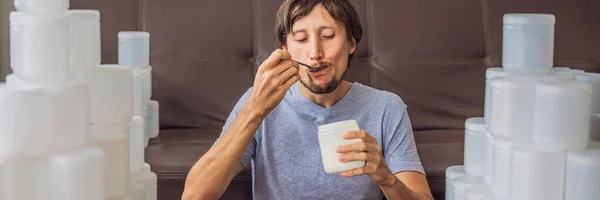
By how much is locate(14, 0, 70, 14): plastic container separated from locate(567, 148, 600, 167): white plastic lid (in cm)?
79

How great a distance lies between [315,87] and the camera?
1.76m

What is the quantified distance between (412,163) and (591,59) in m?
1.09

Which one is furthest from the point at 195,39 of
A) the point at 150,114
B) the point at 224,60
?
A: the point at 150,114

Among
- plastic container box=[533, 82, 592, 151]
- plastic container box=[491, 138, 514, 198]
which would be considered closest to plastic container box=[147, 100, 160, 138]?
plastic container box=[491, 138, 514, 198]

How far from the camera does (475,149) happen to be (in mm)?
1845

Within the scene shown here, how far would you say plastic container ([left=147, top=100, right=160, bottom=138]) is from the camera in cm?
239

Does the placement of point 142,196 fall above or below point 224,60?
below

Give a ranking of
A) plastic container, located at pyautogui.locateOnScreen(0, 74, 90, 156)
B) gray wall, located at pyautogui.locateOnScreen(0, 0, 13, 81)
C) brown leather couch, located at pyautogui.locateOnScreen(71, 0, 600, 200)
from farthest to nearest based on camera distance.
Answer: gray wall, located at pyautogui.locateOnScreen(0, 0, 13, 81), brown leather couch, located at pyautogui.locateOnScreen(71, 0, 600, 200), plastic container, located at pyautogui.locateOnScreen(0, 74, 90, 156)

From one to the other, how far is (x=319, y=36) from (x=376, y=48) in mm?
837

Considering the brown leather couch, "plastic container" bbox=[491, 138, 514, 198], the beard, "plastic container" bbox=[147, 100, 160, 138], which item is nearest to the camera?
"plastic container" bbox=[491, 138, 514, 198]

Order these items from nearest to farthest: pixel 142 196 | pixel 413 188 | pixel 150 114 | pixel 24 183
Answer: pixel 24 183 < pixel 142 196 < pixel 413 188 < pixel 150 114

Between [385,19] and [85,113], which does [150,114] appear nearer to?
Answer: [385,19]

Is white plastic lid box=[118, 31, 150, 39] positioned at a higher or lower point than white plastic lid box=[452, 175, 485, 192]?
higher

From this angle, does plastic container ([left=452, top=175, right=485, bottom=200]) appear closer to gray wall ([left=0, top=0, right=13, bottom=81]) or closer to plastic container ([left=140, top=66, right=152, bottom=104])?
plastic container ([left=140, top=66, right=152, bottom=104])
